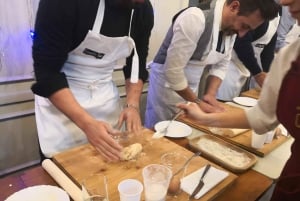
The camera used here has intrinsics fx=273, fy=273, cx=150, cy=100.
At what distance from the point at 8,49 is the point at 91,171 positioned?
106 centimetres

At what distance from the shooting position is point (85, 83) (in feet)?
3.73

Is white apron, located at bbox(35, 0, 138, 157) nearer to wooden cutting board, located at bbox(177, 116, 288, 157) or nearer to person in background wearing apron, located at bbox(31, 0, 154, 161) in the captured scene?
person in background wearing apron, located at bbox(31, 0, 154, 161)

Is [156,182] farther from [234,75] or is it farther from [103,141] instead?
[234,75]

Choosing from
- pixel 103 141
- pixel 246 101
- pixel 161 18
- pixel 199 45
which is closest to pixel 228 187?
A: pixel 103 141

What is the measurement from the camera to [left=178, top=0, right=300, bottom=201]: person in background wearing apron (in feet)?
2.20

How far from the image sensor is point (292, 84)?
2.20 ft

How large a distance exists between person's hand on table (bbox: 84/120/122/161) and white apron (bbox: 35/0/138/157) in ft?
0.73

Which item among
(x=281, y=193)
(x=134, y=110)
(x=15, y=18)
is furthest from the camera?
(x=15, y=18)

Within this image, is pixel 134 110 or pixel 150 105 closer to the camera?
pixel 134 110

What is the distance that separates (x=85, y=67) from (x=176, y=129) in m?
0.48

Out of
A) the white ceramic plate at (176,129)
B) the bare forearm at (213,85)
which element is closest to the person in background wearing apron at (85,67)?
the white ceramic plate at (176,129)

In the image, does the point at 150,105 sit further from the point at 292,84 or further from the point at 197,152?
the point at 292,84

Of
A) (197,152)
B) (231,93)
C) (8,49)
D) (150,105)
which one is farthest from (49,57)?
(231,93)

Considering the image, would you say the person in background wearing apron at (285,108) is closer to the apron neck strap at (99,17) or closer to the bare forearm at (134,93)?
the bare forearm at (134,93)
